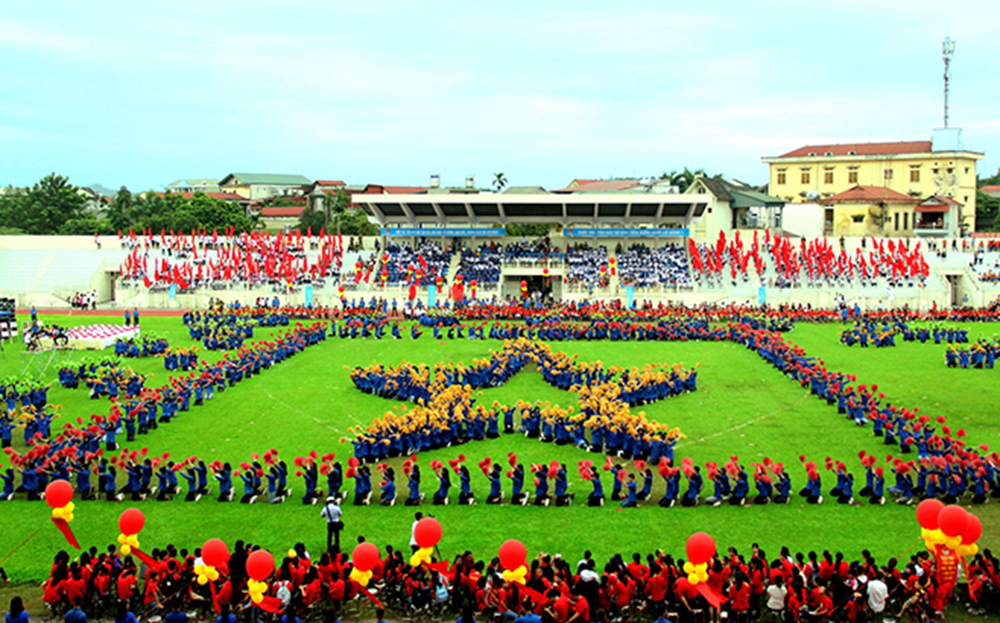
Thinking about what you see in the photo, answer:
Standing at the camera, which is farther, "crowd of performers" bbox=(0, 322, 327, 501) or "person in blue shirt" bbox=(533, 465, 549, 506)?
"crowd of performers" bbox=(0, 322, 327, 501)

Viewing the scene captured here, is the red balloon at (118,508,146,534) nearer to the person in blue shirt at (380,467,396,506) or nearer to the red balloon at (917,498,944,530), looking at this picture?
the person in blue shirt at (380,467,396,506)

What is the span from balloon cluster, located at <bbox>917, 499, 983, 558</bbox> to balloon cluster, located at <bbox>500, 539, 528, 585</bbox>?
394 centimetres

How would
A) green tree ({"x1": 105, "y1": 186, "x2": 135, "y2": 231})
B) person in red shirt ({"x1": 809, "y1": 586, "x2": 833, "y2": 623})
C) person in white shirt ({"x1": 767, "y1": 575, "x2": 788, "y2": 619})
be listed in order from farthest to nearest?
green tree ({"x1": 105, "y1": 186, "x2": 135, "y2": 231}), person in white shirt ({"x1": 767, "y1": 575, "x2": 788, "y2": 619}), person in red shirt ({"x1": 809, "y1": 586, "x2": 833, "y2": 623})

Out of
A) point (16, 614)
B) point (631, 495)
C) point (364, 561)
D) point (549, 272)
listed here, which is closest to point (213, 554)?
point (364, 561)

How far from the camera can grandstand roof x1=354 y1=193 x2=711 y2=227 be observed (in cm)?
4447

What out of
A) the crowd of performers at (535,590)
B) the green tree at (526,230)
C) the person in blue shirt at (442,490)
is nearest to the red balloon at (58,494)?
the crowd of performers at (535,590)

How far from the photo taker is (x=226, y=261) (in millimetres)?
44250

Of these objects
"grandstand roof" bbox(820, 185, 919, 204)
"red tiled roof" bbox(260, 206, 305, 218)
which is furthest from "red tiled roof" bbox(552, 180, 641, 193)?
"red tiled roof" bbox(260, 206, 305, 218)

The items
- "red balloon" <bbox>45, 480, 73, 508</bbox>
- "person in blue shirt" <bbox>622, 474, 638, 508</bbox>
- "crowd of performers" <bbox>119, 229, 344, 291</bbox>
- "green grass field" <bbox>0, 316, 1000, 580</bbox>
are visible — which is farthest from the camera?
"crowd of performers" <bbox>119, 229, 344, 291</bbox>

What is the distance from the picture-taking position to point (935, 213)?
57062 millimetres

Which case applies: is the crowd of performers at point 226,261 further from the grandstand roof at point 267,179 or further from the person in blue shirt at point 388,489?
the grandstand roof at point 267,179

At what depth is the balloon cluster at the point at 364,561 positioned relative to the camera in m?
7.98

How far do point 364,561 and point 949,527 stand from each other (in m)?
5.57

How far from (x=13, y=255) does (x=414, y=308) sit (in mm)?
24535
